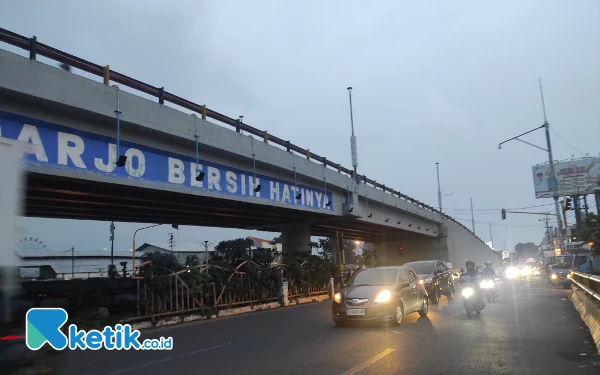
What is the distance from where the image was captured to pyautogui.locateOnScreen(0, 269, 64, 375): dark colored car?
4.20m

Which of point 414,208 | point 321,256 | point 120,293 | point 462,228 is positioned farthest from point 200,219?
point 462,228

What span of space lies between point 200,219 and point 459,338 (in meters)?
18.0

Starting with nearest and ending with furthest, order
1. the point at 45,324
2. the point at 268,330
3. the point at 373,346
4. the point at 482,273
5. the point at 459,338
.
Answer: the point at 45,324 < the point at 373,346 < the point at 459,338 < the point at 268,330 < the point at 482,273

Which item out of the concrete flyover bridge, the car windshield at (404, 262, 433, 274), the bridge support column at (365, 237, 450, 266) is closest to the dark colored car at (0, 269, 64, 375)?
the concrete flyover bridge

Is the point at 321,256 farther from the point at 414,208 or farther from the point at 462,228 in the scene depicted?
the point at 462,228

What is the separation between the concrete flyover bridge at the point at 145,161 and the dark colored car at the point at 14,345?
216 cm

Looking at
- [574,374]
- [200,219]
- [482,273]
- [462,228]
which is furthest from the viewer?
[462,228]

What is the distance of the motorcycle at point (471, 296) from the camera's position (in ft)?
44.8

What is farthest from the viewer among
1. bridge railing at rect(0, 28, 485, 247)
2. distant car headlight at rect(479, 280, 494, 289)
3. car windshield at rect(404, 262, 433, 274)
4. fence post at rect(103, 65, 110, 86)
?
car windshield at rect(404, 262, 433, 274)

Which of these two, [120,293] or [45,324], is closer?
[45,324]

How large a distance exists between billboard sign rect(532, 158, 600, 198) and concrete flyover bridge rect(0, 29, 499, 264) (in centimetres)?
3664

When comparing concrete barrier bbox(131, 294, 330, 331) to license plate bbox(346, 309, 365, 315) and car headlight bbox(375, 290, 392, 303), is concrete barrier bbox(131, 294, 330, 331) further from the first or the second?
car headlight bbox(375, 290, 392, 303)

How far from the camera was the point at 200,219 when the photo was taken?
84.7 ft

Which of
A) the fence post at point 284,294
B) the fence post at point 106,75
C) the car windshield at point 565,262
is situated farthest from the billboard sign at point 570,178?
the fence post at point 106,75
